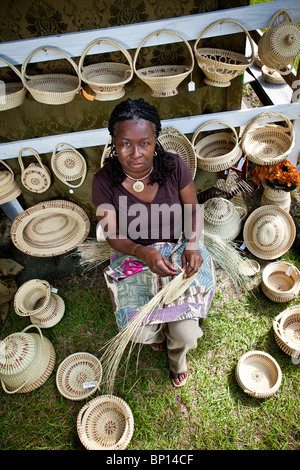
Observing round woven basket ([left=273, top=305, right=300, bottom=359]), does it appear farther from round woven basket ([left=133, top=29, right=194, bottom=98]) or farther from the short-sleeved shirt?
round woven basket ([left=133, top=29, right=194, bottom=98])

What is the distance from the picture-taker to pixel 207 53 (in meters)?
2.54

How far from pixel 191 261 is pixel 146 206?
47cm

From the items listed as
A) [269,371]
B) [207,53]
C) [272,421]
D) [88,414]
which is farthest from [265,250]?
[88,414]

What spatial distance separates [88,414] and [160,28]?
272 cm

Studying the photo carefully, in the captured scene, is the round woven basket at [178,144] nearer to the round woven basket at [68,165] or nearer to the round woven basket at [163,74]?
the round woven basket at [163,74]

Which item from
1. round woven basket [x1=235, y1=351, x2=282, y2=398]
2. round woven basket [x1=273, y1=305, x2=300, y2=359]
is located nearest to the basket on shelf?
round woven basket [x1=273, y1=305, x2=300, y2=359]

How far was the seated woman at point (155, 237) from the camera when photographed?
2.06 meters

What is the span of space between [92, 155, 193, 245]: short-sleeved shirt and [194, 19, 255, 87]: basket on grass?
28.5 inches

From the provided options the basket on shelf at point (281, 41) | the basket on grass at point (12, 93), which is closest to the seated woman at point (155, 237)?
the basket on grass at point (12, 93)

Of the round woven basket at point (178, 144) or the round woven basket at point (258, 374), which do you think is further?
the round woven basket at point (178, 144)

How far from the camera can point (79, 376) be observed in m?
2.57

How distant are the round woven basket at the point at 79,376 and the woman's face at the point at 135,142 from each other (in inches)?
61.1

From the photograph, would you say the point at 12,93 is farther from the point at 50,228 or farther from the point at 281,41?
the point at 281,41
